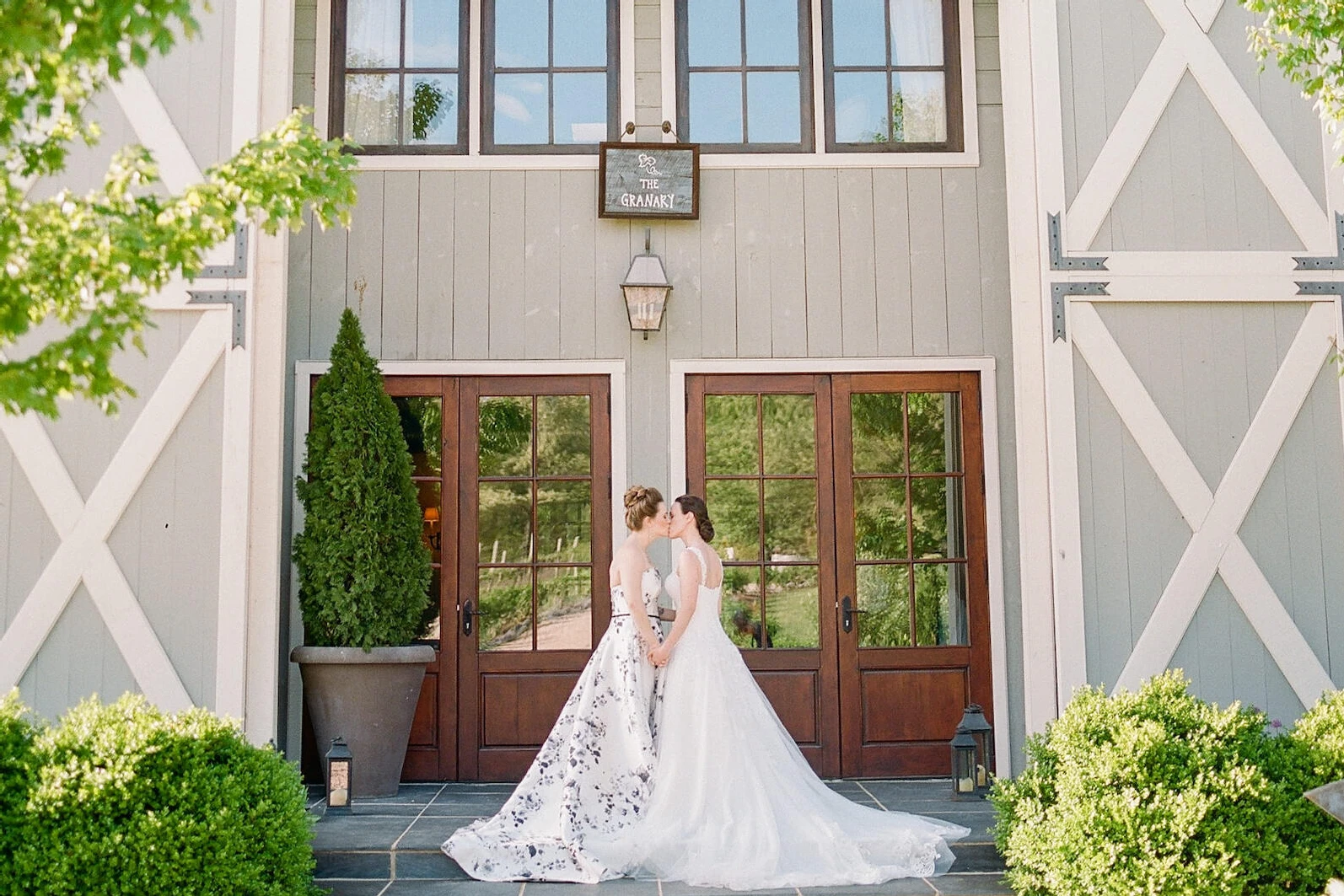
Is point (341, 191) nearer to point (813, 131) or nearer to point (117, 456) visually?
point (117, 456)

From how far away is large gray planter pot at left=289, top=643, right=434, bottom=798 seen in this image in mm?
6102

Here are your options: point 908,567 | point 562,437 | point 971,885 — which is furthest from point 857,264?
point 971,885

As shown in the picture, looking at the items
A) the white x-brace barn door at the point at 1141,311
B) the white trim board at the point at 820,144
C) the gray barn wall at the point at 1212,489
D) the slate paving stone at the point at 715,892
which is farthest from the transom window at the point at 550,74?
Answer: the slate paving stone at the point at 715,892

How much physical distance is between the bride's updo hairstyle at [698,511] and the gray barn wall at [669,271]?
0.97 m

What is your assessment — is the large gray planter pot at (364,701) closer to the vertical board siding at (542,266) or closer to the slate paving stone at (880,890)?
the vertical board siding at (542,266)

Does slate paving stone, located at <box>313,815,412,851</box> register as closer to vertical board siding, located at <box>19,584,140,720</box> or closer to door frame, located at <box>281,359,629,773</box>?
vertical board siding, located at <box>19,584,140,720</box>

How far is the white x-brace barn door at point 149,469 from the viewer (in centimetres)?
570

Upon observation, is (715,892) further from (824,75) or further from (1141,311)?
(824,75)

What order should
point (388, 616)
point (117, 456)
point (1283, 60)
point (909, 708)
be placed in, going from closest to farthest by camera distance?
point (1283, 60) < point (117, 456) < point (388, 616) < point (909, 708)

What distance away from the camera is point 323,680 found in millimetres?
6125

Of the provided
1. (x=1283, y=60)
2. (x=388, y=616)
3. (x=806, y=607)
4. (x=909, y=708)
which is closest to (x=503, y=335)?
(x=388, y=616)

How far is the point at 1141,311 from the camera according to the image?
6035mm

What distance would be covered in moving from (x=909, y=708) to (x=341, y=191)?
466cm

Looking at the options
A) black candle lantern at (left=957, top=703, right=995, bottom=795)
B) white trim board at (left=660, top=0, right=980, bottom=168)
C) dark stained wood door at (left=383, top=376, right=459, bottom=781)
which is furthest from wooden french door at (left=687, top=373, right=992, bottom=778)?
dark stained wood door at (left=383, top=376, right=459, bottom=781)
